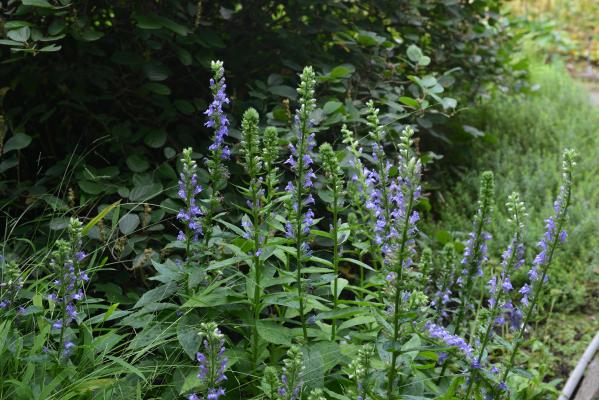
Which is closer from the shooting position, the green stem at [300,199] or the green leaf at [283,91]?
the green stem at [300,199]

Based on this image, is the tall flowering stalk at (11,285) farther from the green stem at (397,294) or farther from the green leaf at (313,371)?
the green stem at (397,294)

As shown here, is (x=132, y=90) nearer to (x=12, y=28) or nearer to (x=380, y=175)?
(x=12, y=28)

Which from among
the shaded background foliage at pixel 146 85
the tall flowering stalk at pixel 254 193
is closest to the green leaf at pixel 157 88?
the shaded background foliage at pixel 146 85

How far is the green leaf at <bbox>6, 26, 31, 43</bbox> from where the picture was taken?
10.9ft

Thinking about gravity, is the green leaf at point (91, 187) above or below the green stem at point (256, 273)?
below

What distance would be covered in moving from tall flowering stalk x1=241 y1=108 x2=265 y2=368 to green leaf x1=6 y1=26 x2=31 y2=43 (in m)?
1.33

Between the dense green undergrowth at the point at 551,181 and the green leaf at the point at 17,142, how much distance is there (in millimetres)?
2503

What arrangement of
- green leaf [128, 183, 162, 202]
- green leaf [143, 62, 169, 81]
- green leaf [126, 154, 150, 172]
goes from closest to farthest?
green leaf [128, 183, 162, 202], green leaf [126, 154, 150, 172], green leaf [143, 62, 169, 81]

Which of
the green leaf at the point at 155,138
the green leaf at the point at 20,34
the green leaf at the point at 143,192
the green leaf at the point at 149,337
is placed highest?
the green leaf at the point at 20,34

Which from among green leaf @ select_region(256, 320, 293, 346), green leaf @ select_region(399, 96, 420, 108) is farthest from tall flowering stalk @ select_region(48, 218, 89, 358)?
green leaf @ select_region(399, 96, 420, 108)

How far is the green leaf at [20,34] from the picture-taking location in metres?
3.31

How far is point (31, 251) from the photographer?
3521 mm

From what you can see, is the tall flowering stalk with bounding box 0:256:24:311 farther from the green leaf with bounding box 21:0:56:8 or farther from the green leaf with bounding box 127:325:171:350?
the green leaf with bounding box 21:0:56:8

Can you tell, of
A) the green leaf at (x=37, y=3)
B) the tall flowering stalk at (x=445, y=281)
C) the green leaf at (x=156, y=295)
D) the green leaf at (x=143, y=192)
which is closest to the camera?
the green leaf at (x=156, y=295)
